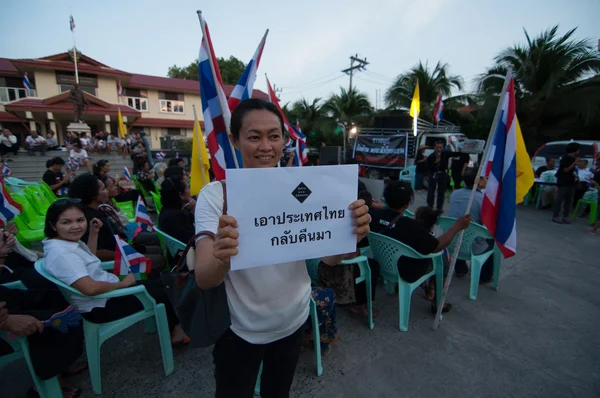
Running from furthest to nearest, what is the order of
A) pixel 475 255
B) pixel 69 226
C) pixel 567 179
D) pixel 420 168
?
pixel 420 168
pixel 567 179
pixel 475 255
pixel 69 226

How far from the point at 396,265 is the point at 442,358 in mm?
845

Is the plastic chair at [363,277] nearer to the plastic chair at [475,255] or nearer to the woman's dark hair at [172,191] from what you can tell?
the plastic chair at [475,255]

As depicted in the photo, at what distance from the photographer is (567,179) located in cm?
644

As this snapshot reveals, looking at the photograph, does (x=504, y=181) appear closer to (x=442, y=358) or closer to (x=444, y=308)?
(x=444, y=308)

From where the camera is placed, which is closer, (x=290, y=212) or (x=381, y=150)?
(x=290, y=212)

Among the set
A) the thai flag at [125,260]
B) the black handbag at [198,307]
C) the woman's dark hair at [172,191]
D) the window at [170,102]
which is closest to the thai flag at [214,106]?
the woman's dark hair at [172,191]

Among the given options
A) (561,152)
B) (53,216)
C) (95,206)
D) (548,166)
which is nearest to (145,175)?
(95,206)

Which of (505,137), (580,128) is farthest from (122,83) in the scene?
(580,128)

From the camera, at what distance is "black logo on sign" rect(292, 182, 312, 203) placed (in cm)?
112

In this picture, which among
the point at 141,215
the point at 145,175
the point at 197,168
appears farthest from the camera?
the point at 145,175

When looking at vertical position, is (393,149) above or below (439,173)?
above

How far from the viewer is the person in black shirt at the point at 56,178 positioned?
19.9ft

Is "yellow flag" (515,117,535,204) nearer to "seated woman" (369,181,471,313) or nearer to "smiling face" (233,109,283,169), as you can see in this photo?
"seated woman" (369,181,471,313)

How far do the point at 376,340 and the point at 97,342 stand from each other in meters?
2.27
